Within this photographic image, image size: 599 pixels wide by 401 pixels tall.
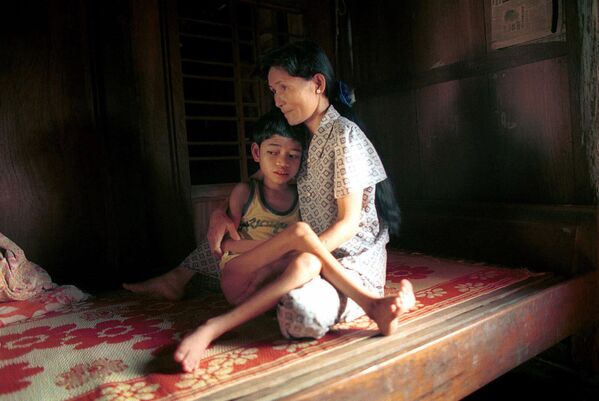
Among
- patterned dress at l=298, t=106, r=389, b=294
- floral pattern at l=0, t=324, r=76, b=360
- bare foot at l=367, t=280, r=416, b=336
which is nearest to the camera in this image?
bare foot at l=367, t=280, r=416, b=336

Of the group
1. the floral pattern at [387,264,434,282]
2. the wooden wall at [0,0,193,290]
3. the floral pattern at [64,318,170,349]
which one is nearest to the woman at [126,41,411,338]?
the floral pattern at [64,318,170,349]

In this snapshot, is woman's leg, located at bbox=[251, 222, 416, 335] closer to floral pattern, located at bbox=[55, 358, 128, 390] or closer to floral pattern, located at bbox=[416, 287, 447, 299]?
floral pattern, located at bbox=[416, 287, 447, 299]

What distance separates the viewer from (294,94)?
1.97 m

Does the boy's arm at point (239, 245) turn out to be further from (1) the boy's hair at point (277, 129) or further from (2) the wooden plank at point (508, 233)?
(2) the wooden plank at point (508, 233)

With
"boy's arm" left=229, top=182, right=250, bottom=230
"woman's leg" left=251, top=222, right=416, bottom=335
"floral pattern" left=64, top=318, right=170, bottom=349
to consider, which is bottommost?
"floral pattern" left=64, top=318, right=170, bottom=349

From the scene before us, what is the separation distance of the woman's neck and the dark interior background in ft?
4.47

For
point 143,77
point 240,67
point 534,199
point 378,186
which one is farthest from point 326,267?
point 240,67

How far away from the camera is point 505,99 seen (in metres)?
2.82

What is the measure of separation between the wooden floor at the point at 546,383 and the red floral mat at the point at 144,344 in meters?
0.58

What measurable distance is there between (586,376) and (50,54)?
3.57 meters

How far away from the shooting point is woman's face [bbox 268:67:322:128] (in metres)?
1.97

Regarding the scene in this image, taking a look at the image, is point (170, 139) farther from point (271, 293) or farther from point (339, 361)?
point (339, 361)

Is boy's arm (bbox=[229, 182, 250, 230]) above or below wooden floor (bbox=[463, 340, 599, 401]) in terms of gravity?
above

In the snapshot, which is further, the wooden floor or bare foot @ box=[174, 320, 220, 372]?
the wooden floor
